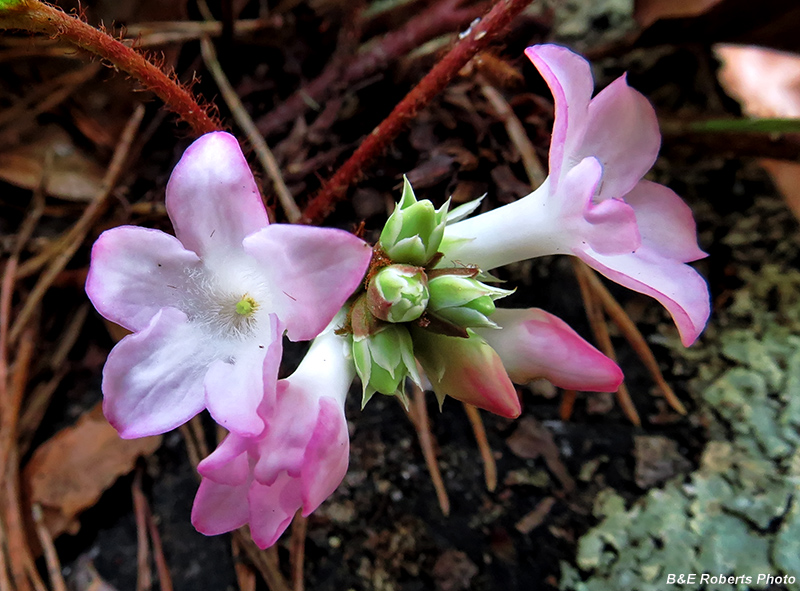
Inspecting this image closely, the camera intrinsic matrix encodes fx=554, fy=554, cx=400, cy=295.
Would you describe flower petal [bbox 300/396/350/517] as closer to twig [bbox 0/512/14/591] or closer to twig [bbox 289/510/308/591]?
twig [bbox 289/510/308/591]

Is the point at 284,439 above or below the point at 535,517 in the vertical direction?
above

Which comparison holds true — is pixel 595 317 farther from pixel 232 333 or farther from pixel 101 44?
pixel 101 44

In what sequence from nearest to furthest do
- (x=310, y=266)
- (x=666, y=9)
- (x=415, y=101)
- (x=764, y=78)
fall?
(x=310, y=266) → (x=415, y=101) → (x=666, y=9) → (x=764, y=78)

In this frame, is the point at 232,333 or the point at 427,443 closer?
the point at 232,333

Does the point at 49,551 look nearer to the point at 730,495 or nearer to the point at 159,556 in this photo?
the point at 159,556

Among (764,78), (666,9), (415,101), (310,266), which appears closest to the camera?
(310,266)

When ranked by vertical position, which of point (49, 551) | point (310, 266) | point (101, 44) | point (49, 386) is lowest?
point (49, 551)

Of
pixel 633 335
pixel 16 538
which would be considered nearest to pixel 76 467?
pixel 16 538
